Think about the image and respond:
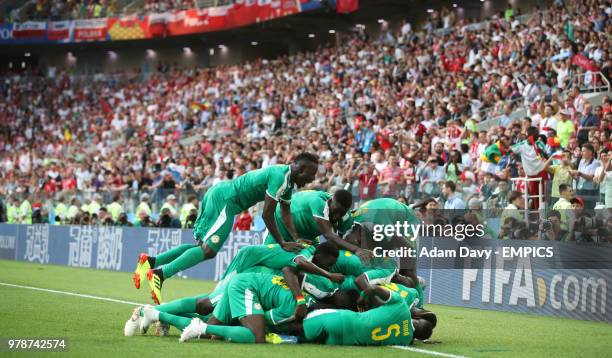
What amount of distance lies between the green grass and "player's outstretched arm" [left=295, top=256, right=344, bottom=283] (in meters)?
0.72

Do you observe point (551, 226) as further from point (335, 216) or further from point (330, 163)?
point (330, 163)

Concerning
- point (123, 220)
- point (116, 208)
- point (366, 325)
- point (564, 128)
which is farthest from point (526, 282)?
point (116, 208)

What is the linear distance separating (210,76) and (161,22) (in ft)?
17.9

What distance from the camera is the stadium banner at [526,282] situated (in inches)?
512

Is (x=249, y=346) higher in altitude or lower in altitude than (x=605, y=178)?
lower

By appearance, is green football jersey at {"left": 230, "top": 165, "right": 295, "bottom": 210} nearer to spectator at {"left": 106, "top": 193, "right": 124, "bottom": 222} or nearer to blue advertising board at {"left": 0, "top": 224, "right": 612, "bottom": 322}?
blue advertising board at {"left": 0, "top": 224, "right": 612, "bottom": 322}

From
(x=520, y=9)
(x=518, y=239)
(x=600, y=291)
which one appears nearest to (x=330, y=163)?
(x=518, y=239)

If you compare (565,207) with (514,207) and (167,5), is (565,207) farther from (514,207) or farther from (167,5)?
(167,5)

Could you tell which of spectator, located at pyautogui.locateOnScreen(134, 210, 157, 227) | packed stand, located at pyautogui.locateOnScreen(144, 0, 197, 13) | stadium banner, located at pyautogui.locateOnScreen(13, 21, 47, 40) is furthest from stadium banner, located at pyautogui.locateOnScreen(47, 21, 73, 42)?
spectator, located at pyautogui.locateOnScreen(134, 210, 157, 227)

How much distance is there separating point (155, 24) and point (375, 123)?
1011 inches

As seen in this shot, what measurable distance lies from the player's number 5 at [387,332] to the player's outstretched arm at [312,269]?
2.12 ft

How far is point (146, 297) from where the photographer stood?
15.9m

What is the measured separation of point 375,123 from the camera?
26.8 metres

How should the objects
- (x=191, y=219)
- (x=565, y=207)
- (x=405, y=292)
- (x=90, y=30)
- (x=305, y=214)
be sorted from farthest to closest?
(x=90, y=30) → (x=191, y=219) → (x=565, y=207) → (x=305, y=214) → (x=405, y=292)
